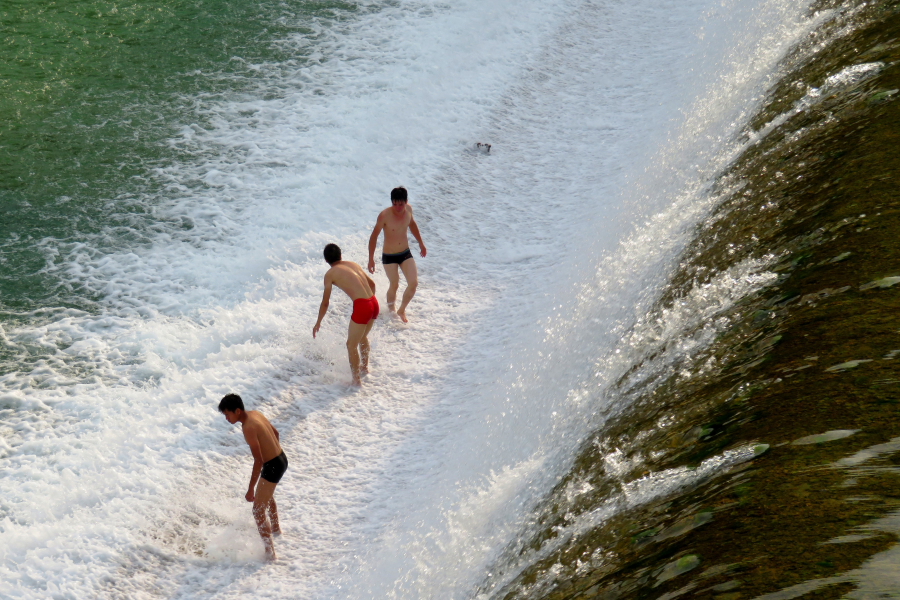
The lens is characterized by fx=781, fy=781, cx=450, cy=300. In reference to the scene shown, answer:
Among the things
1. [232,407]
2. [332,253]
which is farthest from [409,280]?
[232,407]

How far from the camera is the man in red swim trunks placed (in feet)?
27.5

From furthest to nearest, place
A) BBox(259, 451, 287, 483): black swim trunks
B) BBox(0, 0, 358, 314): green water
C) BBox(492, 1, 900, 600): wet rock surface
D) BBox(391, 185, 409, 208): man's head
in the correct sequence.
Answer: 1. BBox(0, 0, 358, 314): green water
2. BBox(391, 185, 409, 208): man's head
3. BBox(259, 451, 287, 483): black swim trunks
4. BBox(492, 1, 900, 600): wet rock surface

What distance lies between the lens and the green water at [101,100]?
10727mm

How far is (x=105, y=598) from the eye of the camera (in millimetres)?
6578

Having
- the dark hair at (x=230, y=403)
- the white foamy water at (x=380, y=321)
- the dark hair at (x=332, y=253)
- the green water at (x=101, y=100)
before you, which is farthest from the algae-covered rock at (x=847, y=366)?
the green water at (x=101, y=100)

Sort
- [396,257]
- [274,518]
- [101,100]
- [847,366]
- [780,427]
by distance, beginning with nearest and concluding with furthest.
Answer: [780,427]
[847,366]
[274,518]
[396,257]
[101,100]

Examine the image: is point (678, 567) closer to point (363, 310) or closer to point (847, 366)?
point (847, 366)

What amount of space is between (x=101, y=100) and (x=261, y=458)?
29.8ft

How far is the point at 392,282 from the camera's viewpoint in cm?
969

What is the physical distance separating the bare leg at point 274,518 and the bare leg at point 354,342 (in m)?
1.90

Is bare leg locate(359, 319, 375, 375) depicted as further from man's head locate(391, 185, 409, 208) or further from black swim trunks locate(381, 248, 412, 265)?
man's head locate(391, 185, 409, 208)

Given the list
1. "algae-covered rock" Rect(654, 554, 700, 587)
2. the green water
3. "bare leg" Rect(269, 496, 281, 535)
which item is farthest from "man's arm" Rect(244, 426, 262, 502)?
the green water

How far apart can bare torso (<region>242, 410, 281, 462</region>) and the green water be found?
4.03 meters

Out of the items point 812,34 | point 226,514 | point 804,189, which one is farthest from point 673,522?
point 812,34
